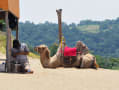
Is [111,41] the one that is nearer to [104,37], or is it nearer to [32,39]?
[104,37]

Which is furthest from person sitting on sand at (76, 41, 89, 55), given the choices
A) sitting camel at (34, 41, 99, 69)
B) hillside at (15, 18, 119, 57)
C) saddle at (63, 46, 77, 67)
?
hillside at (15, 18, 119, 57)

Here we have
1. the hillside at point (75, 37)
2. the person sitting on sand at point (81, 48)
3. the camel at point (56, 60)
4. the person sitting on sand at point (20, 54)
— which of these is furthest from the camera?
the hillside at point (75, 37)

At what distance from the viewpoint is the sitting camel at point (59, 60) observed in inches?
543

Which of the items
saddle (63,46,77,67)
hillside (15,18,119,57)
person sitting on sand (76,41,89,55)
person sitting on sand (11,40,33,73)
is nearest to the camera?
person sitting on sand (11,40,33,73)

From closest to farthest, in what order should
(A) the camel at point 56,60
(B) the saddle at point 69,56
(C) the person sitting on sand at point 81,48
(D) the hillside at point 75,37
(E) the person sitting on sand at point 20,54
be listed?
(E) the person sitting on sand at point 20,54
(A) the camel at point 56,60
(B) the saddle at point 69,56
(C) the person sitting on sand at point 81,48
(D) the hillside at point 75,37

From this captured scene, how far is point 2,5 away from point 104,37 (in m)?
163

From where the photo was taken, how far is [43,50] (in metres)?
13.7

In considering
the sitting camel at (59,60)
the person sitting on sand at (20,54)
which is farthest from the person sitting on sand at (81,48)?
→ the person sitting on sand at (20,54)

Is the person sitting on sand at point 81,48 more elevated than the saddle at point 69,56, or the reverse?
the person sitting on sand at point 81,48

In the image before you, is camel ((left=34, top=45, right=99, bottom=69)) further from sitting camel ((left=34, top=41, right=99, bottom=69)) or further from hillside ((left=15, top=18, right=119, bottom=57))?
hillside ((left=15, top=18, right=119, bottom=57))

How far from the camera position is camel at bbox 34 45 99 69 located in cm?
1377

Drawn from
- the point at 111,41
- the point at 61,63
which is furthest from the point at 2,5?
the point at 111,41

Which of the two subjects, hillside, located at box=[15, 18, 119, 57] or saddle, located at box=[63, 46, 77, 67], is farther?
hillside, located at box=[15, 18, 119, 57]

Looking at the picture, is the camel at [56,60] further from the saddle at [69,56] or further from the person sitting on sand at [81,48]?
the person sitting on sand at [81,48]
